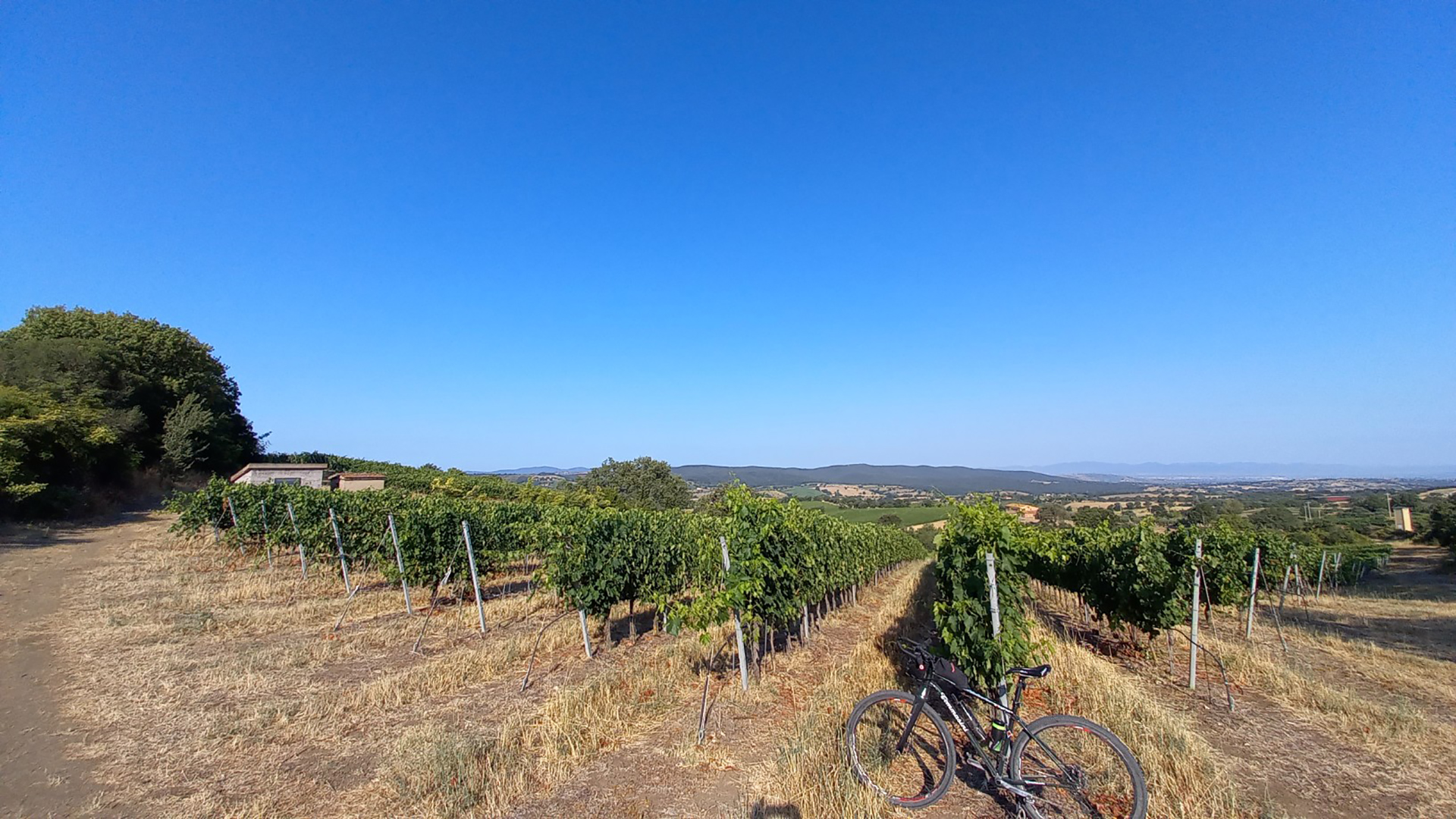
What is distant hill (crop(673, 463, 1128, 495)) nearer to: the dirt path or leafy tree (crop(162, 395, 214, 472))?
leafy tree (crop(162, 395, 214, 472))

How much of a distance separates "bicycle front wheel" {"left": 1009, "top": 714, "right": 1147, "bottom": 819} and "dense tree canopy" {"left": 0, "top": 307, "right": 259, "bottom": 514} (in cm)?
3037

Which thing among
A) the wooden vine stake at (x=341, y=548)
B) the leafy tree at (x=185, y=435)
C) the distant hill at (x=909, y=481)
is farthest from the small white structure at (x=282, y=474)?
the distant hill at (x=909, y=481)

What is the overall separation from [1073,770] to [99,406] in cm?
4423

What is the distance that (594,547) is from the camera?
9734 millimetres

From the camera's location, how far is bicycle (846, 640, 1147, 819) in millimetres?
4266

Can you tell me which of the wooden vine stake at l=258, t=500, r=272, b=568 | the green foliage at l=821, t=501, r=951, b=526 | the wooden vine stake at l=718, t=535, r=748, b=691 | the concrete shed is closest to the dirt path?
the wooden vine stake at l=258, t=500, r=272, b=568

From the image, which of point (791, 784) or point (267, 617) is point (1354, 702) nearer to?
point (791, 784)

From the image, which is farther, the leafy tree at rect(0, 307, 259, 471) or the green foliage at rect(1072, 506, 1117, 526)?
the leafy tree at rect(0, 307, 259, 471)

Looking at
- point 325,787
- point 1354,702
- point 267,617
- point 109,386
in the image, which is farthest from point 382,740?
point 109,386

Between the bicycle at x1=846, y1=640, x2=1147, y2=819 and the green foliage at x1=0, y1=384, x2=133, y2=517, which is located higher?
the green foliage at x1=0, y1=384, x2=133, y2=517

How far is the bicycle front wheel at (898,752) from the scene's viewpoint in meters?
4.68

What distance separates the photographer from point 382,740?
6156 millimetres

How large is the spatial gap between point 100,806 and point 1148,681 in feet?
40.6

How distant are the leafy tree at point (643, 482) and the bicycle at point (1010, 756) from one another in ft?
154
